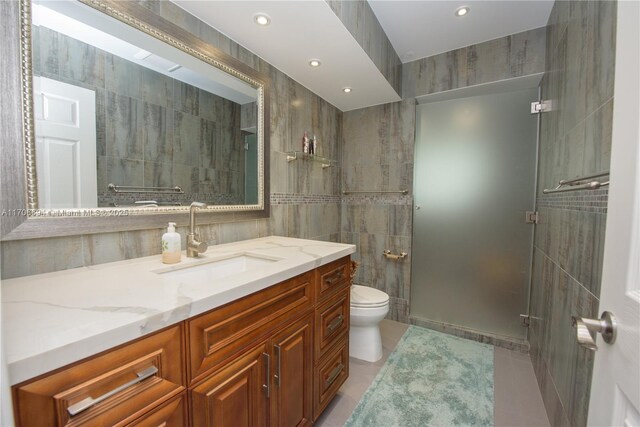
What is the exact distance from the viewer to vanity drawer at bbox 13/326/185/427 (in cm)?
50

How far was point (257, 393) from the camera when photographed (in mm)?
974

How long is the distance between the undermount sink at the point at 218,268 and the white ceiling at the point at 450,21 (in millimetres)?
1768

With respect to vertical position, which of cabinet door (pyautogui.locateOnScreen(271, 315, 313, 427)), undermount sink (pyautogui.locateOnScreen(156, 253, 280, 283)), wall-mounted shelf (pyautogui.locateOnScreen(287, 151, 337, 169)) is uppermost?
wall-mounted shelf (pyautogui.locateOnScreen(287, 151, 337, 169))

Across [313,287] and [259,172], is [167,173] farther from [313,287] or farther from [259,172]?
[313,287]

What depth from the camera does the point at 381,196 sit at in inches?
105

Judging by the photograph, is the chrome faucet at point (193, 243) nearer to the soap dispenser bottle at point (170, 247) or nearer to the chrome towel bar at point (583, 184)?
the soap dispenser bottle at point (170, 247)

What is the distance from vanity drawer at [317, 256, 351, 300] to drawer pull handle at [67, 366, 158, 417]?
0.76 meters

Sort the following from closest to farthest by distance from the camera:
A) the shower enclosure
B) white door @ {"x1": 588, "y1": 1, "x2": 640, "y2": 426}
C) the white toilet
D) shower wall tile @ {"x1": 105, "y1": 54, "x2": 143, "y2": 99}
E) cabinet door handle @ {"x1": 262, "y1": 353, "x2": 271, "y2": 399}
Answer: white door @ {"x1": 588, "y1": 1, "x2": 640, "y2": 426}, cabinet door handle @ {"x1": 262, "y1": 353, "x2": 271, "y2": 399}, shower wall tile @ {"x1": 105, "y1": 54, "x2": 143, "y2": 99}, the white toilet, the shower enclosure

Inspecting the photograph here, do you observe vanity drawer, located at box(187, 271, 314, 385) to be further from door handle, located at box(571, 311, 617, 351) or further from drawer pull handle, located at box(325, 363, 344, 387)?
door handle, located at box(571, 311, 617, 351)

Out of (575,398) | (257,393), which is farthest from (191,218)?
(575,398)

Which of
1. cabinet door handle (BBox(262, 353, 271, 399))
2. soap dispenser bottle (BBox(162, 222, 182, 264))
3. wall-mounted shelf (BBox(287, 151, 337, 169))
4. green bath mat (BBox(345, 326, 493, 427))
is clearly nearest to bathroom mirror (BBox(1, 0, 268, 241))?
soap dispenser bottle (BBox(162, 222, 182, 264))

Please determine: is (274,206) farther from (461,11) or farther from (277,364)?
(461,11)

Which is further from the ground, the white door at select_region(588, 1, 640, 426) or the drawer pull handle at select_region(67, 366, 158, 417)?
the white door at select_region(588, 1, 640, 426)

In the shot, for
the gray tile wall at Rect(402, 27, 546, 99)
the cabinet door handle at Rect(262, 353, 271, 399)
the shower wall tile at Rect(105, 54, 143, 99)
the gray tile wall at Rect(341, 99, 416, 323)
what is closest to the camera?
the cabinet door handle at Rect(262, 353, 271, 399)
